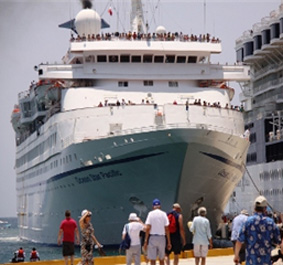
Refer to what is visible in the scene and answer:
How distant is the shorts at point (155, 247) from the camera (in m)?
20.9

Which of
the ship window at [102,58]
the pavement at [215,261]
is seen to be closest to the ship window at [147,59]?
the ship window at [102,58]

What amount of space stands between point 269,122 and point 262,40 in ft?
25.6

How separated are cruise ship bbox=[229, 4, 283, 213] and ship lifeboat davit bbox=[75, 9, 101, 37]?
29.8m

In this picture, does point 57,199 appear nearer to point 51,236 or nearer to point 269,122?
point 51,236

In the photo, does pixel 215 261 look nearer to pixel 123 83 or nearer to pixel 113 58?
pixel 123 83

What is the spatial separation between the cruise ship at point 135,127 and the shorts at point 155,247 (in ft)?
54.9

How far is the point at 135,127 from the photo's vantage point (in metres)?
40.6

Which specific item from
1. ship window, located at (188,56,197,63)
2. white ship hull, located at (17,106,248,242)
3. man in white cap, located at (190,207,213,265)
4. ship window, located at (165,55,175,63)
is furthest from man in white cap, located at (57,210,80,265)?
ship window, located at (188,56,197,63)

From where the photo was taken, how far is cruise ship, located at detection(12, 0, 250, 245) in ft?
126

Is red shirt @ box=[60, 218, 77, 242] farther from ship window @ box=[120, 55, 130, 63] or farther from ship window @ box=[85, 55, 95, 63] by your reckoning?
ship window @ box=[85, 55, 95, 63]

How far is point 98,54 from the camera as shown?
148 feet

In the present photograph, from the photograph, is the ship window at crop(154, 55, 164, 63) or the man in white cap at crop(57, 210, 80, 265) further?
the ship window at crop(154, 55, 164, 63)

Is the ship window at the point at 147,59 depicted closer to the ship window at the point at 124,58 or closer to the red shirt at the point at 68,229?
the ship window at the point at 124,58

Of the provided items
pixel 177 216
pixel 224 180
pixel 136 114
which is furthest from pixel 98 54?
pixel 177 216
